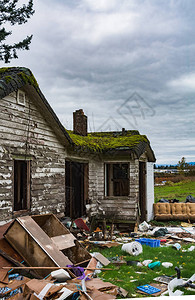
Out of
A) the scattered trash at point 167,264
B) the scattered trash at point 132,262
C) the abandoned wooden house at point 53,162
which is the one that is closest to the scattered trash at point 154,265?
the scattered trash at point 167,264

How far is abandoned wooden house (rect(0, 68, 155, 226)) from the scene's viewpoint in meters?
6.05

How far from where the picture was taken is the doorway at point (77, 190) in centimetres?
1028

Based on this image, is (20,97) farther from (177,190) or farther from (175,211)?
(177,190)

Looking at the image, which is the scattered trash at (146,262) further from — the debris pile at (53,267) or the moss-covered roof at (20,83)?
the moss-covered roof at (20,83)

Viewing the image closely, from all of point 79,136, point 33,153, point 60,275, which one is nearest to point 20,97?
point 33,153

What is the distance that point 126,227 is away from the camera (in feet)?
35.0

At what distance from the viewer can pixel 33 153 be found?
277 inches

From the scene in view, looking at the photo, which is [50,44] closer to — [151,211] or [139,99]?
[139,99]

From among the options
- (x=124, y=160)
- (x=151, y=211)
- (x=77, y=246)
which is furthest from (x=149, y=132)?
(x=77, y=246)

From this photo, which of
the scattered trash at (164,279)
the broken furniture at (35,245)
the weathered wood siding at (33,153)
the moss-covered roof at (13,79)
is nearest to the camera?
the broken furniture at (35,245)

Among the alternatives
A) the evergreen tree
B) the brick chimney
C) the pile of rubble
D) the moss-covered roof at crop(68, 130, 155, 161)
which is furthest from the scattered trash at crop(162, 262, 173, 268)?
the evergreen tree

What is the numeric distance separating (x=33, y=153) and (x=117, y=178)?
6.57m

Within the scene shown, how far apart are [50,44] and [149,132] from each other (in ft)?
21.8

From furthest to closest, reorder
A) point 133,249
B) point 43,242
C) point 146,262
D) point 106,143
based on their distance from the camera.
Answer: point 106,143, point 133,249, point 146,262, point 43,242
